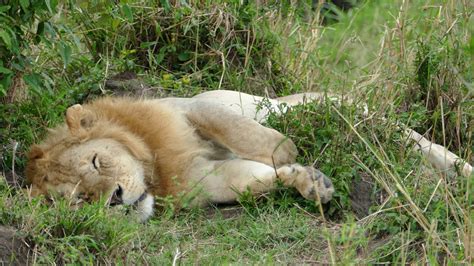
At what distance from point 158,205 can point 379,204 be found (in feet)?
3.73

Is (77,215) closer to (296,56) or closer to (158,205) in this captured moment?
(158,205)

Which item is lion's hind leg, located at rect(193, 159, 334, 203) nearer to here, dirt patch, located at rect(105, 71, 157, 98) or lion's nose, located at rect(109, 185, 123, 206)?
lion's nose, located at rect(109, 185, 123, 206)

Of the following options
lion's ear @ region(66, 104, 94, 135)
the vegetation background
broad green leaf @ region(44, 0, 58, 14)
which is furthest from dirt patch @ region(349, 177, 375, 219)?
broad green leaf @ region(44, 0, 58, 14)

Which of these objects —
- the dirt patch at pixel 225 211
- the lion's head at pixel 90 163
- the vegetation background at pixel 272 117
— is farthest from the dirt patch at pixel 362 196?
Answer: the lion's head at pixel 90 163

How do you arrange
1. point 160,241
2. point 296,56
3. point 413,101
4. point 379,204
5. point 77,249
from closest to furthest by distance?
1. point 77,249
2. point 160,241
3. point 379,204
4. point 413,101
5. point 296,56

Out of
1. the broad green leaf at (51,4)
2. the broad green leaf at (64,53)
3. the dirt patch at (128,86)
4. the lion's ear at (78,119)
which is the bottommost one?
the dirt patch at (128,86)

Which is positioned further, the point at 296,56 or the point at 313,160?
the point at 296,56

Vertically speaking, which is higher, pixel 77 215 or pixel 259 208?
pixel 77 215

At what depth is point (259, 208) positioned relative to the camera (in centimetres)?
551

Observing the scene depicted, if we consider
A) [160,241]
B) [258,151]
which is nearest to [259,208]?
[258,151]

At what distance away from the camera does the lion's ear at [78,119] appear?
18.7ft

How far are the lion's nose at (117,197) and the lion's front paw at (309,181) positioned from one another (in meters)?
0.82

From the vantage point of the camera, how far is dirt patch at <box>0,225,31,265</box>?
14.5ft

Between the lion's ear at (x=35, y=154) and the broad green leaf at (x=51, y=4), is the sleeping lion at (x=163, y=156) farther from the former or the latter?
the broad green leaf at (x=51, y=4)
